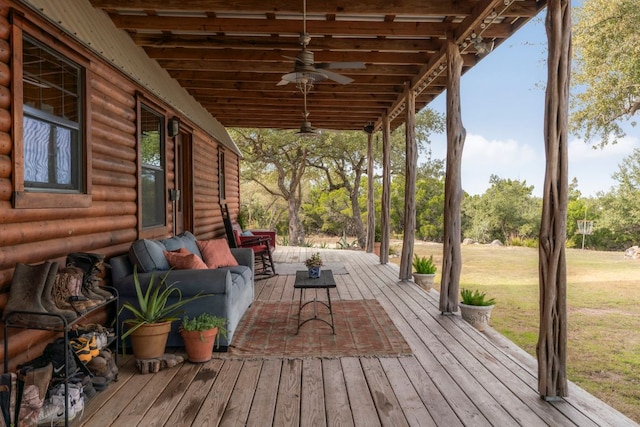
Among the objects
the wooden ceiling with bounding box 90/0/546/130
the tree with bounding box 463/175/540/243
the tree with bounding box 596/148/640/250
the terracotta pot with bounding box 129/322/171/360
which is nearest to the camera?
the terracotta pot with bounding box 129/322/171/360

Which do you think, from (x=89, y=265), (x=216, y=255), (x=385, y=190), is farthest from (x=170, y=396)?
(x=385, y=190)

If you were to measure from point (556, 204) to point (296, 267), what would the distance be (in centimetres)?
599

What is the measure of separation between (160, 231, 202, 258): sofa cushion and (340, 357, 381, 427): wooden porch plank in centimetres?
219

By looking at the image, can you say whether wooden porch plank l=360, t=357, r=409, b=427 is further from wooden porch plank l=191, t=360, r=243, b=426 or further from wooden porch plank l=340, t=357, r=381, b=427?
wooden porch plank l=191, t=360, r=243, b=426

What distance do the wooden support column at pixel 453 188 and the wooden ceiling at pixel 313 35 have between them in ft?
1.03

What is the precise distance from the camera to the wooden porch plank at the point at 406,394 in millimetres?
2421

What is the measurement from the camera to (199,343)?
3.25 m

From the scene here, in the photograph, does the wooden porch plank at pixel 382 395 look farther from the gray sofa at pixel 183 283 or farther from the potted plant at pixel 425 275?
the potted plant at pixel 425 275

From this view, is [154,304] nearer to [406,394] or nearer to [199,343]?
[199,343]

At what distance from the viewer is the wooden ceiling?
3.91 meters

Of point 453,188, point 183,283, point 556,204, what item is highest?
point 453,188

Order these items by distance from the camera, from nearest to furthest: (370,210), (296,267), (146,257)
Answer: (146,257)
(296,267)
(370,210)

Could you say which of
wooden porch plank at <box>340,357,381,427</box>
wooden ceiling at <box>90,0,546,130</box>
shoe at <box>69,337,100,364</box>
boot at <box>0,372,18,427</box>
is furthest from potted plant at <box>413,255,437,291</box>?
boot at <box>0,372,18,427</box>

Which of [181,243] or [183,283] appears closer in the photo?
[183,283]
